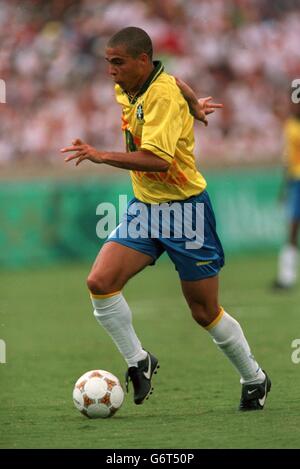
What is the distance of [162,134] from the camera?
19.8 feet

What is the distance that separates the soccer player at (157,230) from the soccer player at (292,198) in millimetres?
7177

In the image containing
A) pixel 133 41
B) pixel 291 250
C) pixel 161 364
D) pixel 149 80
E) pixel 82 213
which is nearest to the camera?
pixel 133 41

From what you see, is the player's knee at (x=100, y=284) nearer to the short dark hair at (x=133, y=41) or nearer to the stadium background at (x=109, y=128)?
the short dark hair at (x=133, y=41)

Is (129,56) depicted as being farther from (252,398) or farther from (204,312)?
(252,398)

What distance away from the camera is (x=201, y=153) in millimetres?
17406

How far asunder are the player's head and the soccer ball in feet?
5.64

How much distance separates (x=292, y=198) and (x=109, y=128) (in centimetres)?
416

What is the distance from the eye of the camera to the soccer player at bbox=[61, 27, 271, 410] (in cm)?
611

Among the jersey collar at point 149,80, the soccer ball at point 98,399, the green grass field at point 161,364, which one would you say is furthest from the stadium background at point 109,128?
the jersey collar at point 149,80

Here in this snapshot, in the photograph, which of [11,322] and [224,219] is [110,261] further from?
[224,219]

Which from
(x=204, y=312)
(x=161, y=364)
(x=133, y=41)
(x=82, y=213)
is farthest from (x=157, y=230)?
(x=82, y=213)

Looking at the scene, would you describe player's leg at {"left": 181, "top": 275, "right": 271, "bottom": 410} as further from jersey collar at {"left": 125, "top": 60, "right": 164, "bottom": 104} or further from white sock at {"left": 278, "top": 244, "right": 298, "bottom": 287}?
white sock at {"left": 278, "top": 244, "right": 298, "bottom": 287}

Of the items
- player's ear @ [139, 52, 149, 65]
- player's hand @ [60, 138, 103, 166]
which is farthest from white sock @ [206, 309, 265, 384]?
player's ear @ [139, 52, 149, 65]

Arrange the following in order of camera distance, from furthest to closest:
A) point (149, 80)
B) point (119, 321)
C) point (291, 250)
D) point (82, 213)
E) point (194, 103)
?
point (82, 213)
point (291, 250)
point (194, 103)
point (119, 321)
point (149, 80)
